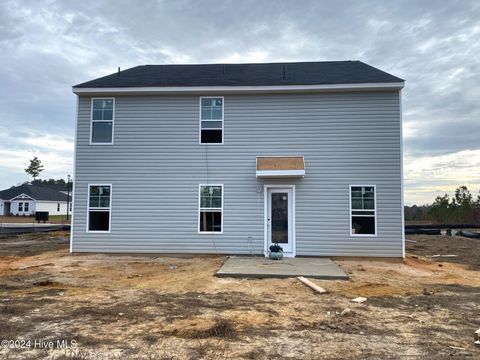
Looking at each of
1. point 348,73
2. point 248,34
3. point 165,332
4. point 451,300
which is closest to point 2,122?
point 248,34

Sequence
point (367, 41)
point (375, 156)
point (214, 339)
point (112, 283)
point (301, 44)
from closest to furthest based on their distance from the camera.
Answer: point (214, 339)
point (112, 283)
point (375, 156)
point (367, 41)
point (301, 44)

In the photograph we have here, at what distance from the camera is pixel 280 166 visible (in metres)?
10.5

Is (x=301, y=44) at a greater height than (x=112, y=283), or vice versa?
(x=301, y=44)

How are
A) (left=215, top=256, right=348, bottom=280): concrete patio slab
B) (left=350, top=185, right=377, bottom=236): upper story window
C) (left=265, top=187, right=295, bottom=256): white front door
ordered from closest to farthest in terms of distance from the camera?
(left=215, top=256, right=348, bottom=280): concrete patio slab → (left=350, top=185, right=377, bottom=236): upper story window → (left=265, top=187, right=295, bottom=256): white front door

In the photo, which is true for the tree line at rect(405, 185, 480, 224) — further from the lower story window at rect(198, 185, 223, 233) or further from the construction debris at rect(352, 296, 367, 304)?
the construction debris at rect(352, 296, 367, 304)

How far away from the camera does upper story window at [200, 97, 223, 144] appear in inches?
440

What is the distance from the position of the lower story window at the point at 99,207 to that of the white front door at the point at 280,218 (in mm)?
5167

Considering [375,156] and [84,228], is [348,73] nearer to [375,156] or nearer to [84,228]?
[375,156]

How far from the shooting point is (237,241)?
35.3 feet

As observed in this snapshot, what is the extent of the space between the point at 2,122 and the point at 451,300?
2886 cm

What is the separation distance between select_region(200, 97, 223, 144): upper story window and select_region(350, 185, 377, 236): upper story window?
4561 mm

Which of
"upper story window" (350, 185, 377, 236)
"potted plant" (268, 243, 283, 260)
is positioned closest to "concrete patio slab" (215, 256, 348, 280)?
"potted plant" (268, 243, 283, 260)

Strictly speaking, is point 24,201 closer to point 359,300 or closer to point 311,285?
point 311,285

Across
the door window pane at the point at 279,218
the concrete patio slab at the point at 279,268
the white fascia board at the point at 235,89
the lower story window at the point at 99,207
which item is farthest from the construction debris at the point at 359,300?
the lower story window at the point at 99,207
